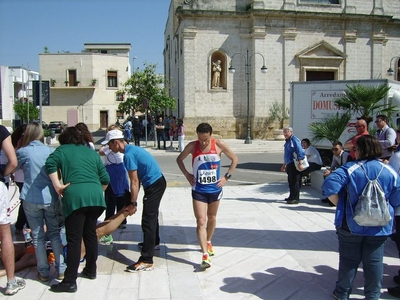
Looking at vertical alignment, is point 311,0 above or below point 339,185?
above

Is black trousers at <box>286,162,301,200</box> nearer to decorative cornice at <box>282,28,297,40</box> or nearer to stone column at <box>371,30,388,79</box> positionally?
decorative cornice at <box>282,28,297,40</box>

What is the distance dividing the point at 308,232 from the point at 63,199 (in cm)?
389

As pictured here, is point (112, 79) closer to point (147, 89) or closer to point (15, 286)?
point (147, 89)

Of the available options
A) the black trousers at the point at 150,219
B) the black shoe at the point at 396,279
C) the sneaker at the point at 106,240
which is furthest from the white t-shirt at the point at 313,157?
the black trousers at the point at 150,219

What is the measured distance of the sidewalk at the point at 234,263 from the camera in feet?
14.2

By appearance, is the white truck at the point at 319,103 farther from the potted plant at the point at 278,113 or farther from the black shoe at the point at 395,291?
the potted plant at the point at 278,113

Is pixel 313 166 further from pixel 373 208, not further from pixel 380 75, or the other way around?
pixel 380 75

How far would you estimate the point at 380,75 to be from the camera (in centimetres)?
2767

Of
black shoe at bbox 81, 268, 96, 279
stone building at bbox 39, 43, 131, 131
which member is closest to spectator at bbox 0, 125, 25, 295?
black shoe at bbox 81, 268, 96, 279

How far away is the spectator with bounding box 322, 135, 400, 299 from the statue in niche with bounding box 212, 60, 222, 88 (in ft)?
75.6

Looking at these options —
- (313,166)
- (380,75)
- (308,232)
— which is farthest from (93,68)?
(308,232)

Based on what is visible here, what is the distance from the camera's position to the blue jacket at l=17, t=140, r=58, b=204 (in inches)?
174

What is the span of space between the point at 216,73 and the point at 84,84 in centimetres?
2527

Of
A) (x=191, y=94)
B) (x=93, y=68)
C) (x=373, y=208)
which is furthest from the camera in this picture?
(x=93, y=68)
